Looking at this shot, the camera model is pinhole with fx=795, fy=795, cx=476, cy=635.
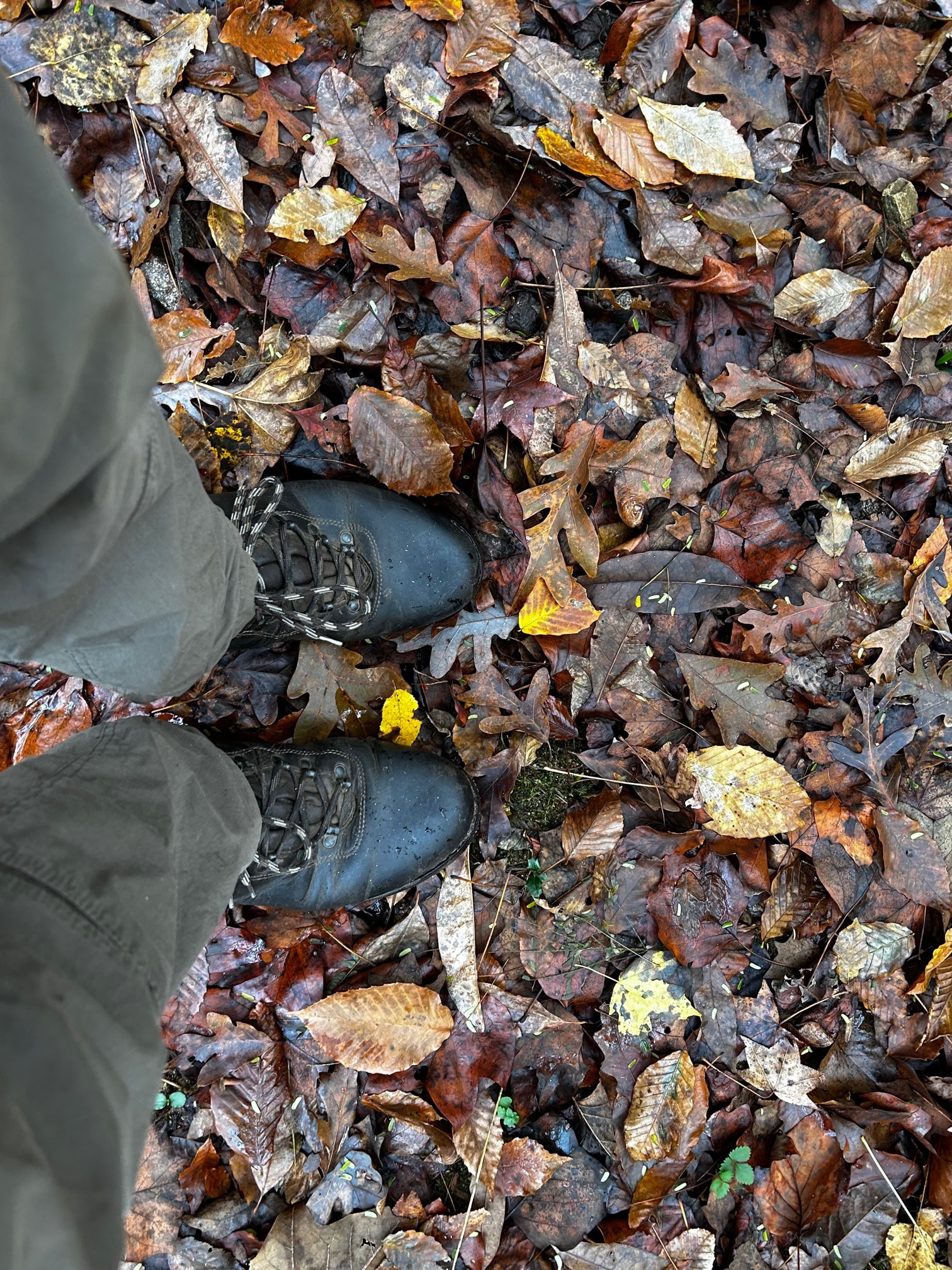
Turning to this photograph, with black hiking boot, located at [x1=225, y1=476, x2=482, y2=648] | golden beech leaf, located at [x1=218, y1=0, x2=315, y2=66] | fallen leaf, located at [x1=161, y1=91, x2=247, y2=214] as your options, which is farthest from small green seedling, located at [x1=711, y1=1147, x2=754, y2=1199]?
golden beech leaf, located at [x1=218, y1=0, x2=315, y2=66]

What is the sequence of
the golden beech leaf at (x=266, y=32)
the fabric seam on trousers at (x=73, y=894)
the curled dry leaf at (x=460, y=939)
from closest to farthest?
the fabric seam on trousers at (x=73, y=894) < the golden beech leaf at (x=266, y=32) < the curled dry leaf at (x=460, y=939)

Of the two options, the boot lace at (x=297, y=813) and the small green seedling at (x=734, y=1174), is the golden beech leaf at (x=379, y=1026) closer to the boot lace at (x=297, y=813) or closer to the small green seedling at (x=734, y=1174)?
the boot lace at (x=297, y=813)

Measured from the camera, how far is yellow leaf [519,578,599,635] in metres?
1.83

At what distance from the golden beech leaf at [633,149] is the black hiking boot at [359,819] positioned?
1.44 m

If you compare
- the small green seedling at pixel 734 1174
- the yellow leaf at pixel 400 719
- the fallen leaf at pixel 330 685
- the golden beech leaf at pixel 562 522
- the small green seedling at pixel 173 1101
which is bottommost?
the small green seedling at pixel 734 1174

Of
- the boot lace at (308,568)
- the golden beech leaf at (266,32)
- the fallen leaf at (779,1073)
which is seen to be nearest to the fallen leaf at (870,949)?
the fallen leaf at (779,1073)

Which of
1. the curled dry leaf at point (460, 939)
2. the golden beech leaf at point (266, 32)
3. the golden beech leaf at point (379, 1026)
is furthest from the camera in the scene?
the curled dry leaf at point (460, 939)

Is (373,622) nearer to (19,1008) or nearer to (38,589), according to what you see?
(38,589)

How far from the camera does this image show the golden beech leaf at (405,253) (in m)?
1.76

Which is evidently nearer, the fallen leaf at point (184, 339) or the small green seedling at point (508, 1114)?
the fallen leaf at point (184, 339)

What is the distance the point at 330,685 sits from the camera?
1.95m

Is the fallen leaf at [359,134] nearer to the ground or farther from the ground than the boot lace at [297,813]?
farther from the ground

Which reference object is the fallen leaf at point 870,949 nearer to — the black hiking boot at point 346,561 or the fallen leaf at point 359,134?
the black hiking boot at point 346,561

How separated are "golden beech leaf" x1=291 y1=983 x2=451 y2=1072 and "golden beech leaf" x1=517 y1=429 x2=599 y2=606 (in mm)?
982
